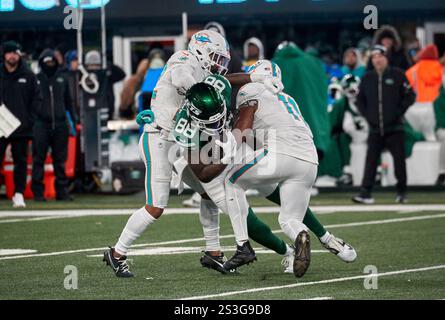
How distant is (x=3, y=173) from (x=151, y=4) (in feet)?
10.9

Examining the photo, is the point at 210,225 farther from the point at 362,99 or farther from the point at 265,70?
the point at 362,99

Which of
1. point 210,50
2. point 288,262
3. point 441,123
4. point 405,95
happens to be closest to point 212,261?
point 288,262

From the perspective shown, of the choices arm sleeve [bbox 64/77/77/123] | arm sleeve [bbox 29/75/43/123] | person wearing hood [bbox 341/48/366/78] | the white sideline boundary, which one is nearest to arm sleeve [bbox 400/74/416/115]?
the white sideline boundary

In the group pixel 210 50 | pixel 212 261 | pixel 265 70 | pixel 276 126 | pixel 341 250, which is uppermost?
pixel 210 50

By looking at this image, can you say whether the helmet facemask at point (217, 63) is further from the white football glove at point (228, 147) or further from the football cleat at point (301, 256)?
the football cleat at point (301, 256)

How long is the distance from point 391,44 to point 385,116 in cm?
249

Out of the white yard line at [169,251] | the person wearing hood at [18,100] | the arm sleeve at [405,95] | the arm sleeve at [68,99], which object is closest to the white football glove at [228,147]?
the white yard line at [169,251]

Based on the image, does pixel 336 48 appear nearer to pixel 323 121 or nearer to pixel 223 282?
pixel 323 121

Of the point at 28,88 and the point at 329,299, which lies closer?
the point at 329,299

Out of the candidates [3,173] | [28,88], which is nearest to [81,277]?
[28,88]

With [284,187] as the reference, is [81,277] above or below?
below

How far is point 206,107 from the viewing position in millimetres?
8578

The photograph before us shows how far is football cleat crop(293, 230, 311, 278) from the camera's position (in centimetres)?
831
